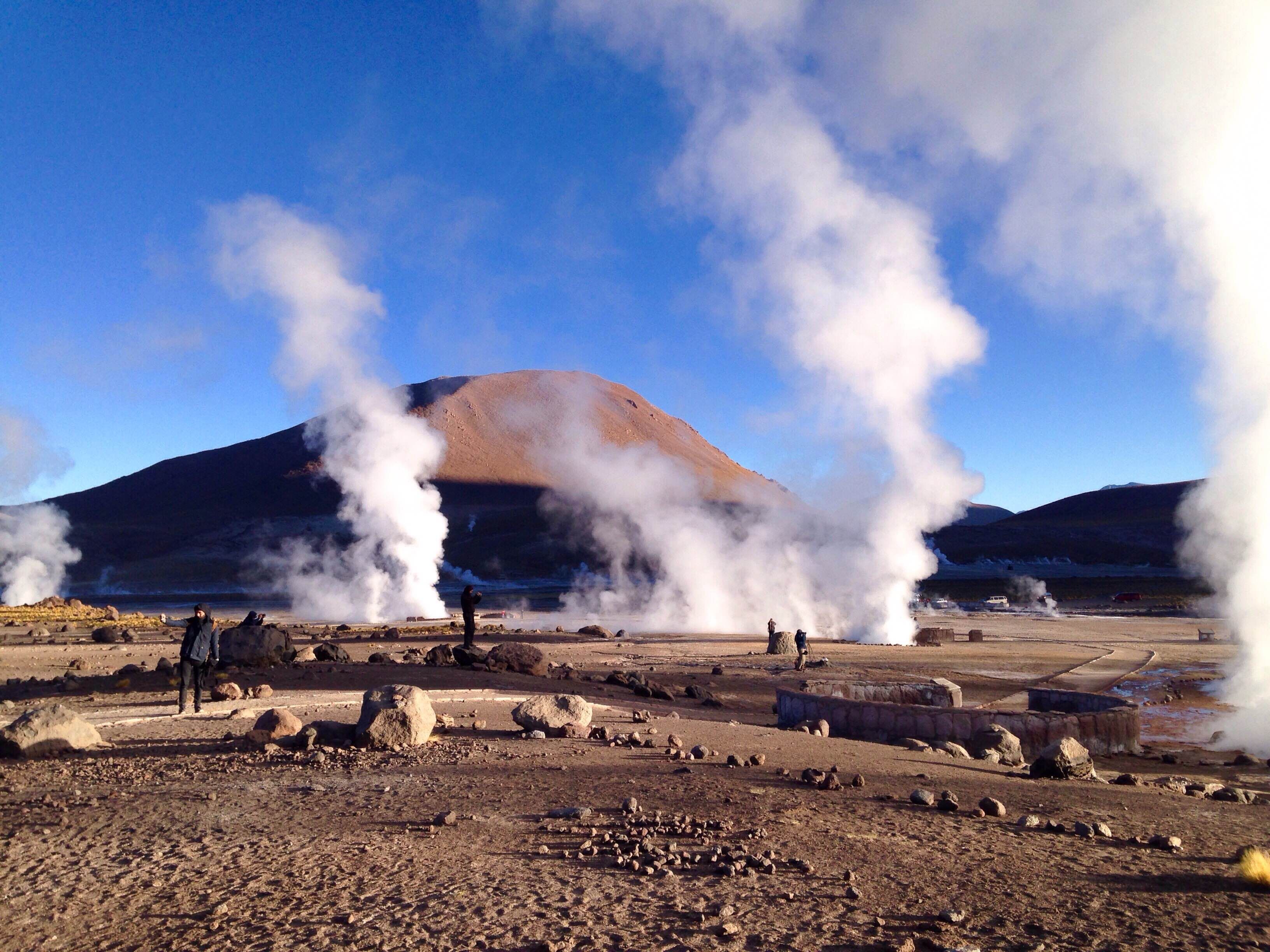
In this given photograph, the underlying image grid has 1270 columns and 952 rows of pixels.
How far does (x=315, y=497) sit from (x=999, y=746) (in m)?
138

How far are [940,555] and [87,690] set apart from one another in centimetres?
10426

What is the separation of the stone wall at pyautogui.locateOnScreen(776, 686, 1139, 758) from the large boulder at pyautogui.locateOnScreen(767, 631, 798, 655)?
15711 millimetres

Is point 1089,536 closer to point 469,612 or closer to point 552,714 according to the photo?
point 469,612

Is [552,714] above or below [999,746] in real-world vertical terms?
above

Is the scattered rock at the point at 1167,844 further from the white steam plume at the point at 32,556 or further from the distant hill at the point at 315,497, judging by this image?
the distant hill at the point at 315,497

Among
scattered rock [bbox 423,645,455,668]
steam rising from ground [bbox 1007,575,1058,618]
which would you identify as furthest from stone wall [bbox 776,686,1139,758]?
steam rising from ground [bbox 1007,575,1058,618]

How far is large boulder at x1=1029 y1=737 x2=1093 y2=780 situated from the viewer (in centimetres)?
1034

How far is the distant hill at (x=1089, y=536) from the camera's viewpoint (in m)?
106

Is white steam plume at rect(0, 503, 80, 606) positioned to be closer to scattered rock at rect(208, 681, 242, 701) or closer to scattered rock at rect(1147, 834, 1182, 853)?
scattered rock at rect(208, 681, 242, 701)

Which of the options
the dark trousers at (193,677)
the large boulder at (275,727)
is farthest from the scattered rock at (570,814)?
the dark trousers at (193,677)

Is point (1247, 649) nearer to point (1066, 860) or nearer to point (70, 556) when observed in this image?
point (1066, 860)

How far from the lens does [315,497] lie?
5477 inches

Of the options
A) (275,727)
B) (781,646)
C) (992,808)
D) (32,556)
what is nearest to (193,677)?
(275,727)

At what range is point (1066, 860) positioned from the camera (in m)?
6.25
